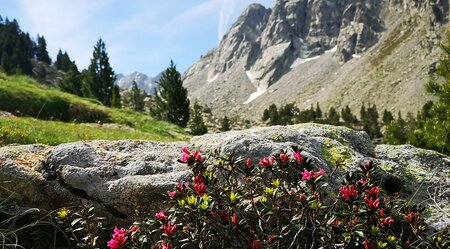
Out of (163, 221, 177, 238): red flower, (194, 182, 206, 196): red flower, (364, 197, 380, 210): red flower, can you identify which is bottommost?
(364, 197, 380, 210): red flower

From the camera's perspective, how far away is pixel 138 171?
607cm

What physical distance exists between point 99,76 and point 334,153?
65801 mm

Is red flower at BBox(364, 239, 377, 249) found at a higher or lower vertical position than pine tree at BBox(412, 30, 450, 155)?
higher

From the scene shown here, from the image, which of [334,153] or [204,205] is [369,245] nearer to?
[204,205]

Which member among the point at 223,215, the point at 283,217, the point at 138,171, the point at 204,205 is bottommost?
the point at 283,217

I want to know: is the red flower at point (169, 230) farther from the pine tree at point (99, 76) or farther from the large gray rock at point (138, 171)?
the pine tree at point (99, 76)

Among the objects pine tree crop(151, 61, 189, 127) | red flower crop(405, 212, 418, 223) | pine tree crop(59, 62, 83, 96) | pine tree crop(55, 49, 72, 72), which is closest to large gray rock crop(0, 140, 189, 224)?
red flower crop(405, 212, 418, 223)

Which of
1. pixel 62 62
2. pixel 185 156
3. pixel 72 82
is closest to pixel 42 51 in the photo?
pixel 62 62

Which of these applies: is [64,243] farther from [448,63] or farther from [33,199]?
[448,63]

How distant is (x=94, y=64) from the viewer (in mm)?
65812

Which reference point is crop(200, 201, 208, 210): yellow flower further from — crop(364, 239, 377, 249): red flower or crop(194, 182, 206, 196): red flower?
crop(364, 239, 377, 249): red flower

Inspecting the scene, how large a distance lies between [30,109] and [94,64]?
45.6m

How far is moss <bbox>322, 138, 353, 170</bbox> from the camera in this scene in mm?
6004

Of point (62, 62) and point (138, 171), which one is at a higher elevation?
point (62, 62)
